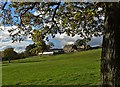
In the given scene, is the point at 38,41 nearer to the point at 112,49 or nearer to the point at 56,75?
the point at 112,49

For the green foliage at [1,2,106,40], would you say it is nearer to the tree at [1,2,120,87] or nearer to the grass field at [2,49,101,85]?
the tree at [1,2,120,87]

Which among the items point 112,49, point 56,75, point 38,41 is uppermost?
point 38,41

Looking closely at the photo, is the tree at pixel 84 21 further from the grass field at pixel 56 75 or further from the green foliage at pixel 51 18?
the grass field at pixel 56 75

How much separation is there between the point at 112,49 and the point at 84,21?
2.62 m

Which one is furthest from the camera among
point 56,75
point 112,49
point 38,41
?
point 56,75

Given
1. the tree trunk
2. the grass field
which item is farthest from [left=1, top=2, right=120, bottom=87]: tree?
the grass field

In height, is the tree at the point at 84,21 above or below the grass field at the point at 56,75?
above

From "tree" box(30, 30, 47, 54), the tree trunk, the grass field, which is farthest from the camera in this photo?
the grass field

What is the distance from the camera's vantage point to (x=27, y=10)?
12.5 metres

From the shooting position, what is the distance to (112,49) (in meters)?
10.2

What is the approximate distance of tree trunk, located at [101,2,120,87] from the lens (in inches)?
401

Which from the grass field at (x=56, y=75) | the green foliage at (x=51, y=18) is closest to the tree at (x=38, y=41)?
the green foliage at (x=51, y=18)

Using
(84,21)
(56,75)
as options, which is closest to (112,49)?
(84,21)

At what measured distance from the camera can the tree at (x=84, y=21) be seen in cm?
1020
